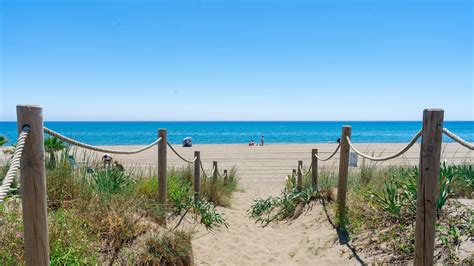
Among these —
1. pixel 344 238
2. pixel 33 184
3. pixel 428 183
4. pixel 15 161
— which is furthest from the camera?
pixel 344 238

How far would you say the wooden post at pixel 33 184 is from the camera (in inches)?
84.2

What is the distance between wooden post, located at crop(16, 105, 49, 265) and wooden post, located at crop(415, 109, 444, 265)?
282cm

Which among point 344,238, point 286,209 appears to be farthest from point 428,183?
point 286,209

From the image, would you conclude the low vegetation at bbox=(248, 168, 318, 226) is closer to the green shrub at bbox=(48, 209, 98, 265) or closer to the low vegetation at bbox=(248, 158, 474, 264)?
the low vegetation at bbox=(248, 158, 474, 264)

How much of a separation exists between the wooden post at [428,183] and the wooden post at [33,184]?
2.82m

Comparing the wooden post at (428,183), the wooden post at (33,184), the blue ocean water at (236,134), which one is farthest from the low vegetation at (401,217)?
the blue ocean water at (236,134)

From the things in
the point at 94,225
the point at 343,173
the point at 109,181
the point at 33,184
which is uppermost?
the point at 33,184

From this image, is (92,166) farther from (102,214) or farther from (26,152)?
(26,152)

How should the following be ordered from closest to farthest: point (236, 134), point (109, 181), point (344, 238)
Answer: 1. point (344, 238)
2. point (109, 181)
3. point (236, 134)

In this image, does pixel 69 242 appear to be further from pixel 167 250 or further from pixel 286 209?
pixel 286 209

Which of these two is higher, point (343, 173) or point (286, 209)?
point (343, 173)

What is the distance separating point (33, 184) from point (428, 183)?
2922mm

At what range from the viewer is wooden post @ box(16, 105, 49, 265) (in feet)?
7.02

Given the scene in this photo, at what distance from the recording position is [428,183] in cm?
307
